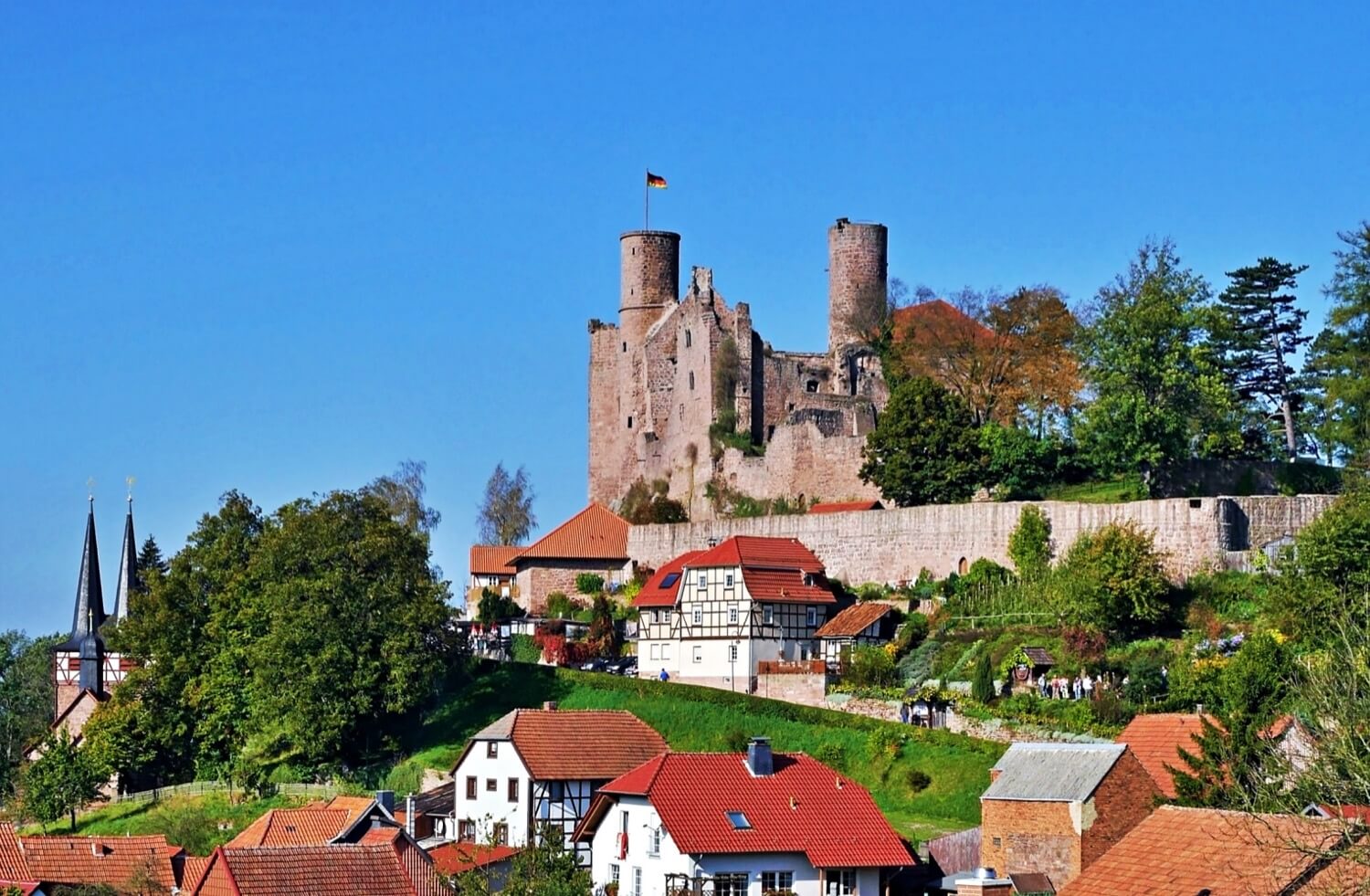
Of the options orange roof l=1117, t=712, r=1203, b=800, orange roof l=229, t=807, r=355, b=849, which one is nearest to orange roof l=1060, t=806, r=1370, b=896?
orange roof l=1117, t=712, r=1203, b=800

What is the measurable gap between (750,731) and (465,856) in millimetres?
11298

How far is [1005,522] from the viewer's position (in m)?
62.2

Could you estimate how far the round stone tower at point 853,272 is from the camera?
268ft

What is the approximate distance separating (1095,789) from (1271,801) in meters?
8.62

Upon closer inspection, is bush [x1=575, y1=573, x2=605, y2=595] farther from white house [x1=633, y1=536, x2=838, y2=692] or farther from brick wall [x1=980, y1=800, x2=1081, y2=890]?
brick wall [x1=980, y1=800, x2=1081, y2=890]

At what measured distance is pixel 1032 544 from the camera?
60875 millimetres

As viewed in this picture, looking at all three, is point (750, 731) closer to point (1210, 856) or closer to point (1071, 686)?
point (1071, 686)

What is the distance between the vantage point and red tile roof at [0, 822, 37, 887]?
46847mm

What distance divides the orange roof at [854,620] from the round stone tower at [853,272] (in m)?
18.9

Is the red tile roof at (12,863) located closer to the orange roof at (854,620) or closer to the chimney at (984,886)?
the chimney at (984,886)

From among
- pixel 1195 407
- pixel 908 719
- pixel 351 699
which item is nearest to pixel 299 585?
pixel 351 699

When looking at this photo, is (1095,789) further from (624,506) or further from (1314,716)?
(624,506)

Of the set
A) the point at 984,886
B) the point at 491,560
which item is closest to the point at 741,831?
the point at 984,886

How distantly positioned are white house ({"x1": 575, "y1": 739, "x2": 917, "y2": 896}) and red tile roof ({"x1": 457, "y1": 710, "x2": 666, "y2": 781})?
4400 millimetres
